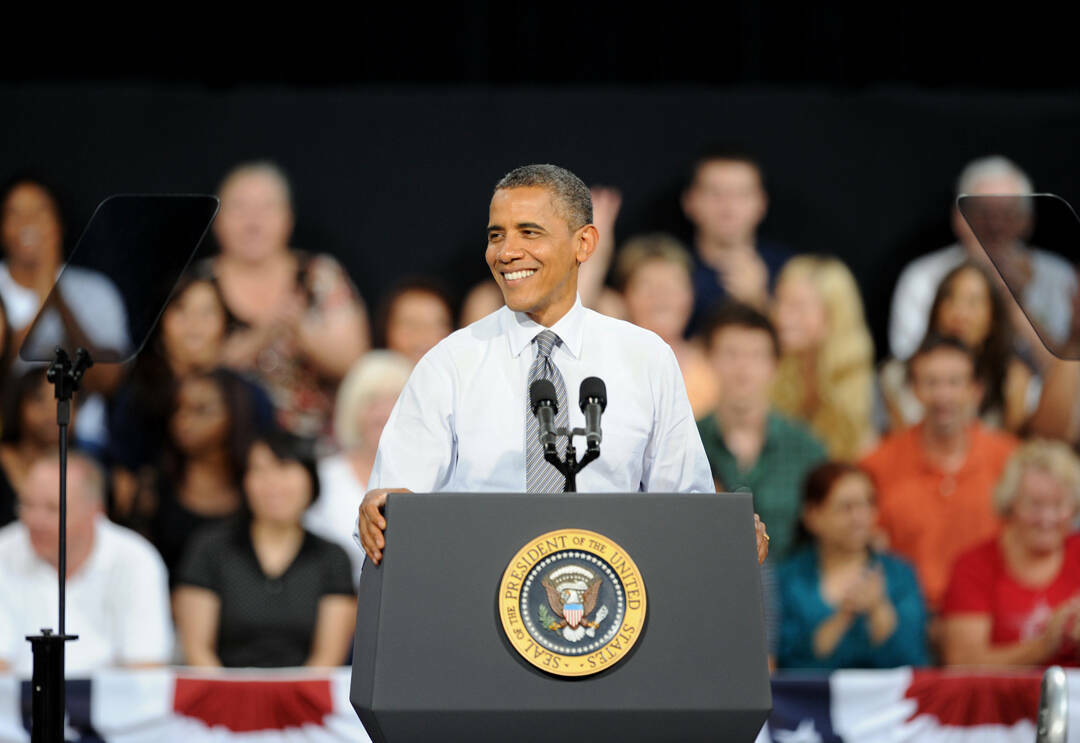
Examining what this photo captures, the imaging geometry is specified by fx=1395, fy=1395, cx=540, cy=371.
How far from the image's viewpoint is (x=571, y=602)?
2.12 meters

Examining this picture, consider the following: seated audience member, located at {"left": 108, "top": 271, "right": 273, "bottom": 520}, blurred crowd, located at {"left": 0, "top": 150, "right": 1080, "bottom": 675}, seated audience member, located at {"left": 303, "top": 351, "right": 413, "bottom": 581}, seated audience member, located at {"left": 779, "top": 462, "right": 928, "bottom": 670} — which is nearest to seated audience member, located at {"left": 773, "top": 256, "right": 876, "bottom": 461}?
blurred crowd, located at {"left": 0, "top": 150, "right": 1080, "bottom": 675}

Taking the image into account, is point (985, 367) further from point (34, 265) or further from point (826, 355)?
point (34, 265)

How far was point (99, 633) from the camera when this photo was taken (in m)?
4.86

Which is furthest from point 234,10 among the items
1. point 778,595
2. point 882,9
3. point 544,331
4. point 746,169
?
point 544,331

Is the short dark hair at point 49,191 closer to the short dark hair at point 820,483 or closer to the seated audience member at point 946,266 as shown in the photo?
the short dark hair at point 820,483

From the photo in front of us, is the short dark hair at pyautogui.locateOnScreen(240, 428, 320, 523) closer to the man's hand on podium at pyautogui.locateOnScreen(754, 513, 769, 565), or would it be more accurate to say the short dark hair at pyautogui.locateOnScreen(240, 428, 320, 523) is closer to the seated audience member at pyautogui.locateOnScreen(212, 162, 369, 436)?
the seated audience member at pyautogui.locateOnScreen(212, 162, 369, 436)

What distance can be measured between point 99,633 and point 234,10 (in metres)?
2.40

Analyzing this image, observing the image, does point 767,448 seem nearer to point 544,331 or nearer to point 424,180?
point 424,180

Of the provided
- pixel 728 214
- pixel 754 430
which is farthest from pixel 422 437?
pixel 728 214

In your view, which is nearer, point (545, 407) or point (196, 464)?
point (545, 407)

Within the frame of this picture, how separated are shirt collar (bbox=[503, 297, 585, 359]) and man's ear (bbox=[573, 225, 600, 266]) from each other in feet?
0.30

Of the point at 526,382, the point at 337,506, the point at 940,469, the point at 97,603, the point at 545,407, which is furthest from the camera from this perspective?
the point at 940,469

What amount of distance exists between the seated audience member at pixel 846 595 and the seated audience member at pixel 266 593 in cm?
160

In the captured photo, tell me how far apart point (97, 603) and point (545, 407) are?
3.16 meters
